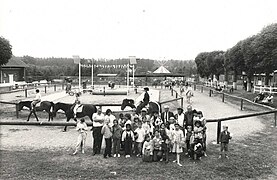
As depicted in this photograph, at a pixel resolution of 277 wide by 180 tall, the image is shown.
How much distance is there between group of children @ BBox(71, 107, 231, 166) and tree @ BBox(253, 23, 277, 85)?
→ 17344 millimetres

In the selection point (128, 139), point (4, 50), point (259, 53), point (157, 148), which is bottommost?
Result: point (157, 148)

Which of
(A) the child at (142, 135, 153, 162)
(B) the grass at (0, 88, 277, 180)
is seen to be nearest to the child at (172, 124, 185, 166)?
(B) the grass at (0, 88, 277, 180)

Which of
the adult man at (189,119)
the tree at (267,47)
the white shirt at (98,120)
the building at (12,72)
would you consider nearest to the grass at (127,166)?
the white shirt at (98,120)

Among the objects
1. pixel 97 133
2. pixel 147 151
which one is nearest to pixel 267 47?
pixel 147 151

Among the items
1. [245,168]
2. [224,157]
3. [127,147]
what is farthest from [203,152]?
[127,147]

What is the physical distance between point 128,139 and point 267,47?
19.3 m

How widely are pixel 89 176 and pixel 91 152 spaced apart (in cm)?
198

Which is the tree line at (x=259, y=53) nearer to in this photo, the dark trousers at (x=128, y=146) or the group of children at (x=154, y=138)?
the group of children at (x=154, y=138)

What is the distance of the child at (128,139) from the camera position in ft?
27.0

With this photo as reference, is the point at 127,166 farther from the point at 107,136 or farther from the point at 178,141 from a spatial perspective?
the point at 178,141

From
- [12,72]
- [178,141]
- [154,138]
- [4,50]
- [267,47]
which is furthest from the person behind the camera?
[12,72]

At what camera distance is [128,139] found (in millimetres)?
8211

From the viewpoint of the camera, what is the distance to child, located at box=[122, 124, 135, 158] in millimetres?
8219

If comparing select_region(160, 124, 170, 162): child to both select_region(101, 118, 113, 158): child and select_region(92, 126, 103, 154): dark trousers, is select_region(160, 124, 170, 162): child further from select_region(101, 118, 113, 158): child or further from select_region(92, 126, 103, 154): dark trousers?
select_region(92, 126, 103, 154): dark trousers
